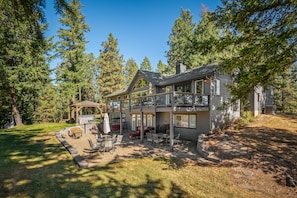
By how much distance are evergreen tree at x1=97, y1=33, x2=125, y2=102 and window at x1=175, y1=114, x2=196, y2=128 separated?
2578 cm

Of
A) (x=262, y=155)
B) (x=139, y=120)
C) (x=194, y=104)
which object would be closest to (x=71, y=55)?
(x=139, y=120)

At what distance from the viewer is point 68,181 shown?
21.8 ft

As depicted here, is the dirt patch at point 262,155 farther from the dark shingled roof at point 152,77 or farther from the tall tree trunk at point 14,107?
the tall tree trunk at point 14,107

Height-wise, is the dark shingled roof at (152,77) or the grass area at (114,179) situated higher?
the dark shingled roof at (152,77)

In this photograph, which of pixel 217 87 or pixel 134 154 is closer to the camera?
pixel 134 154

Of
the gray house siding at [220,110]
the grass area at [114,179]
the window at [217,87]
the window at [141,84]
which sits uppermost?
the window at [141,84]

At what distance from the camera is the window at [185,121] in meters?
14.9

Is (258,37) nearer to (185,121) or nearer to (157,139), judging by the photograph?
(157,139)

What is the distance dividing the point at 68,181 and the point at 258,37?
932cm

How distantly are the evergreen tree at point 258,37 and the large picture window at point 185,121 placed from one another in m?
8.08

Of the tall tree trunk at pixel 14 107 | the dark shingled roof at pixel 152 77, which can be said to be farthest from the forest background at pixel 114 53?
the dark shingled roof at pixel 152 77

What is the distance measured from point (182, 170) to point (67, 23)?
3142 centimetres

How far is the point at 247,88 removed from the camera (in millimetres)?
6836

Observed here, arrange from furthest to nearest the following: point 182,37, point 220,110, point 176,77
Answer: point 182,37 → point 176,77 → point 220,110
